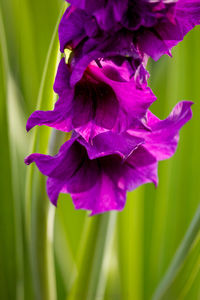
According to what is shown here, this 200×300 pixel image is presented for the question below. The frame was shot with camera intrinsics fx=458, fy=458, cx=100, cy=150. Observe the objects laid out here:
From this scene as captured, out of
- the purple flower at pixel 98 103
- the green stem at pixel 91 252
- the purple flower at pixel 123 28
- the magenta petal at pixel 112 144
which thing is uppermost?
the purple flower at pixel 123 28

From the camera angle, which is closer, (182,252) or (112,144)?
(112,144)

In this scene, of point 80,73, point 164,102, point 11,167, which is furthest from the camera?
point 164,102

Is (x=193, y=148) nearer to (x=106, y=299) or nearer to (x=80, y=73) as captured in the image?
(x=106, y=299)

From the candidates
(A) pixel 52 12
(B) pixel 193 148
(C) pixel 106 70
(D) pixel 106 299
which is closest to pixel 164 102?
(B) pixel 193 148

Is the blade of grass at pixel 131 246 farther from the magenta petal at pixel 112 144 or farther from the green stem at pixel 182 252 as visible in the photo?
the magenta petal at pixel 112 144

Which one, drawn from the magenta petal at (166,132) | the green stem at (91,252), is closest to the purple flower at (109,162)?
the magenta petal at (166,132)

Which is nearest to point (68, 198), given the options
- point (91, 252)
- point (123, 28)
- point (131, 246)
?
point (131, 246)

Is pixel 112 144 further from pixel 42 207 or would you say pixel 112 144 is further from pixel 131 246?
pixel 131 246
